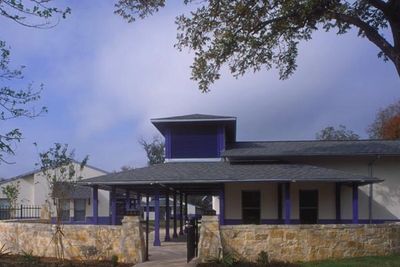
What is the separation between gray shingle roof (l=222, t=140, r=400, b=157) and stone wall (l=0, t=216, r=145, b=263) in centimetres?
1119

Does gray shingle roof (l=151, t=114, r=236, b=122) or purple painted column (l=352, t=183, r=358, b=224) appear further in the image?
gray shingle roof (l=151, t=114, r=236, b=122)

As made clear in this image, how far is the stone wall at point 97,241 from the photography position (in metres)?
18.2

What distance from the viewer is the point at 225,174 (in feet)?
86.2

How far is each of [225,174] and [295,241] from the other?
8.55 m

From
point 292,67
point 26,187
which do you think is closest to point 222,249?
point 292,67

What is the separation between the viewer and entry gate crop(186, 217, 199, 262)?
18.2m

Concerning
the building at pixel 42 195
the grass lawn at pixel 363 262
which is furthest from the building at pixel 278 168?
the building at pixel 42 195

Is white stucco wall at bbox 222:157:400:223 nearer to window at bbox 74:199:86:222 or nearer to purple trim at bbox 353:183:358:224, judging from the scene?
purple trim at bbox 353:183:358:224

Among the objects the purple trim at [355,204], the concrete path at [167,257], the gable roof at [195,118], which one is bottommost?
the concrete path at [167,257]

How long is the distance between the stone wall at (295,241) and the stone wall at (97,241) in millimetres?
2104

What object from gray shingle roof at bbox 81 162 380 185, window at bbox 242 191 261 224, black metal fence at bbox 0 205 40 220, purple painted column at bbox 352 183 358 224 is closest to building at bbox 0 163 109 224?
black metal fence at bbox 0 205 40 220

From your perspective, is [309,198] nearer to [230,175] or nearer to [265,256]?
[230,175]

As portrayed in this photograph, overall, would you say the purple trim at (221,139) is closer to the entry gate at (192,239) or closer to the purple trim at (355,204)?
the purple trim at (355,204)

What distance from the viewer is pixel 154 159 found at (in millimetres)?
90688
